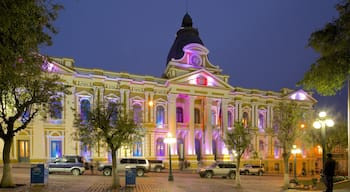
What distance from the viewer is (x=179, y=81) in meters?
47.6

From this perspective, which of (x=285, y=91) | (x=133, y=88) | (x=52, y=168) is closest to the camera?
(x=52, y=168)

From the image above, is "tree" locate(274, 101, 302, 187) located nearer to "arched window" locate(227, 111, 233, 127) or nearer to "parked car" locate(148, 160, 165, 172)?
"parked car" locate(148, 160, 165, 172)

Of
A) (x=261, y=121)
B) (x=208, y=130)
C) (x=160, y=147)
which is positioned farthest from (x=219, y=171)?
(x=261, y=121)

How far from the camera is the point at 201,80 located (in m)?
49.4

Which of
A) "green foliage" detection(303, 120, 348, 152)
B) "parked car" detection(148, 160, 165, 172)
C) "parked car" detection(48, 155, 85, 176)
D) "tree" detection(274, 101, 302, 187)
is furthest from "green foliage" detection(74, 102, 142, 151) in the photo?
"green foliage" detection(303, 120, 348, 152)

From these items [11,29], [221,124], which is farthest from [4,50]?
[221,124]

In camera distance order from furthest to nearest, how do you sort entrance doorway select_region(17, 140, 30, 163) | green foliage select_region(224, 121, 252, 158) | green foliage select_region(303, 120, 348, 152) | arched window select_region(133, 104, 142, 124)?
1. green foliage select_region(303, 120, 348, 152)
2. entrance doorway select_region(17, 140, 30, 163)
3. arched window select_region(133, 104, 142, 124)
4. green foliage select_region(224, 121, 252, 158)

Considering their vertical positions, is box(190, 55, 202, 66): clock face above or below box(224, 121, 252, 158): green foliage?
above

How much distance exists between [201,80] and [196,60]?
399 cm

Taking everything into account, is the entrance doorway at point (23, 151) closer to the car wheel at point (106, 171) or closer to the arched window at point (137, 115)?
the arched window at point (137, 115)

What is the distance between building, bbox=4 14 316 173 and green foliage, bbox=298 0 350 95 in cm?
2733

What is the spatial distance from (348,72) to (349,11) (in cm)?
227

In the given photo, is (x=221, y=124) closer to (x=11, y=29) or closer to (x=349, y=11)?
(x=349, y=11)

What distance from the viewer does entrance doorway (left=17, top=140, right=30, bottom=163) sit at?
3803cm
